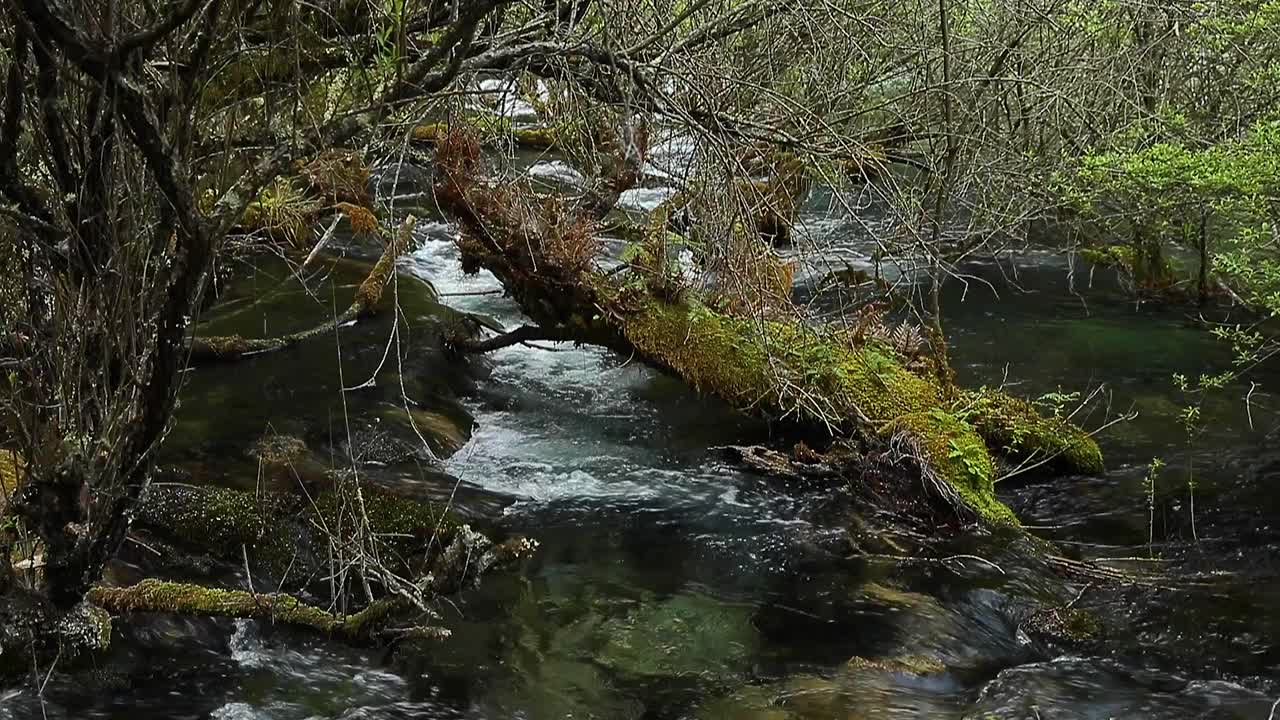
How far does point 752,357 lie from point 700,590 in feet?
7.86

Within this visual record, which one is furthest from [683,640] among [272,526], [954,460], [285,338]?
[285,338]

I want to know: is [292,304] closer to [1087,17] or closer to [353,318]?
[353,318]

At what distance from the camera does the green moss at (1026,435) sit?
8.23 metres

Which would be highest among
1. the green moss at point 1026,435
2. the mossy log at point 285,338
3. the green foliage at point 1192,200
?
the green foliage at point 1192,200

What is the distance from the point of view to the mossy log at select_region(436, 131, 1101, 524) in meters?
7.62

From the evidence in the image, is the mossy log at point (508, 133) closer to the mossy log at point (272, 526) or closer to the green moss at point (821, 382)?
A: the green moss at point (821, 382)

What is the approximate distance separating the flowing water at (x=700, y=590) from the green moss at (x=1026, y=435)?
213 millimetres

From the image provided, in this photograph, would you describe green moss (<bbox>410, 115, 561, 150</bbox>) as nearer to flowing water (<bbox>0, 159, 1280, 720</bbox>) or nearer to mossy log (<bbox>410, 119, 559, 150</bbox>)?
mossy log (<bbox>410, 119, 559, 150</bbox>)

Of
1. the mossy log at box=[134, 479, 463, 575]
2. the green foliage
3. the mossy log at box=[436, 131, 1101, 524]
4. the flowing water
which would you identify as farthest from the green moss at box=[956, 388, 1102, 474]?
the mossy log at box=[134, 479, 463, 575]

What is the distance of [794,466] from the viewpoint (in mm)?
8227

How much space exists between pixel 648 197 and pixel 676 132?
38.5 ft

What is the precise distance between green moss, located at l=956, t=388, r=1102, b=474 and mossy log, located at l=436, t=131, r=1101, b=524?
11 mm

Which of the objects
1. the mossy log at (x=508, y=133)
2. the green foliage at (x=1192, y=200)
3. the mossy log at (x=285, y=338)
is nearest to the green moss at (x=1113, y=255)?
the green foliage at (x=1192, y=200)

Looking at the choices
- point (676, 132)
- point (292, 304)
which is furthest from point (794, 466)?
point (292, 304)
